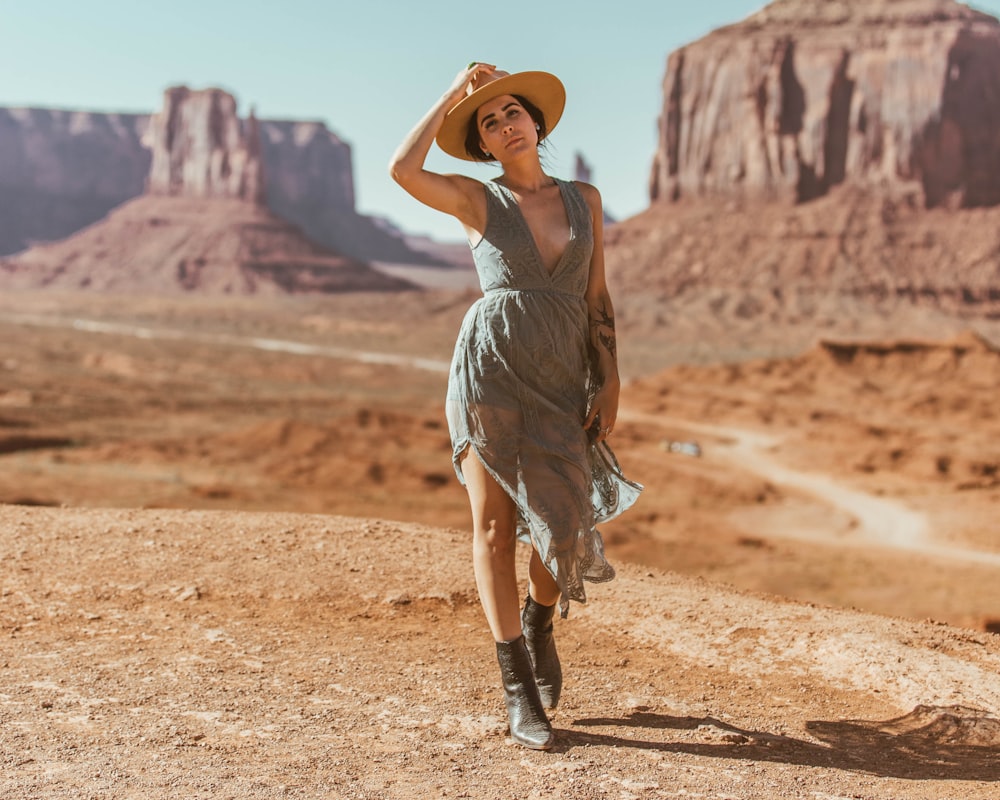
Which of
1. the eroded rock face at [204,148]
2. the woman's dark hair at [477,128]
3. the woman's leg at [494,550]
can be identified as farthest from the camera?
the eroded rock face at [204,148]

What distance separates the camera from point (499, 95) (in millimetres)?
3953

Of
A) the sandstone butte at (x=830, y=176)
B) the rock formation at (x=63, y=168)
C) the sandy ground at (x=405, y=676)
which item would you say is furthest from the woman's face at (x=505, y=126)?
the rock formation at (x=63, y=168)

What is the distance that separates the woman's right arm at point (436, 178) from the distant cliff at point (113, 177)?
146293mm

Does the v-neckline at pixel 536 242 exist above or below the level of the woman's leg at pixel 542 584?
above

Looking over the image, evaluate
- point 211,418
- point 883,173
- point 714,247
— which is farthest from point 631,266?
point 211,418

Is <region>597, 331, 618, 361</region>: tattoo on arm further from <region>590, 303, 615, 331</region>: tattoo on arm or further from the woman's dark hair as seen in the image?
the woman's dark hair

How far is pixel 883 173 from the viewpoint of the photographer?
78.4 meters

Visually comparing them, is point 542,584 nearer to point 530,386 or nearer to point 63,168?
point 530,386

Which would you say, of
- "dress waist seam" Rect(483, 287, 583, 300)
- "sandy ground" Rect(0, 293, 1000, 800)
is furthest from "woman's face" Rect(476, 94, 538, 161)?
"sandy ground" Rect(0, 293, 1000, 800)

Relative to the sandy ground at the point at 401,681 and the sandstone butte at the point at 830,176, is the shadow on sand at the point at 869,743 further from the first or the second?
the sandstone butte at the point at 830,176

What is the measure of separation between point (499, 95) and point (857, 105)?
82082mm

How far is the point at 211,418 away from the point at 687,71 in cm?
6911

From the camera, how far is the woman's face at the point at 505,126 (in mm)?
3959

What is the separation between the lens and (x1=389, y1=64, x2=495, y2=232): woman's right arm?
3.80 m
